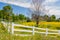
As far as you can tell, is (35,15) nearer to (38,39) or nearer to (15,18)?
(15,18)

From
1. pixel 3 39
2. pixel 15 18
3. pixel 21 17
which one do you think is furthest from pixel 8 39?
pixel 21 17

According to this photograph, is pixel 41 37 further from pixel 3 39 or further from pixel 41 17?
pixel 41 17

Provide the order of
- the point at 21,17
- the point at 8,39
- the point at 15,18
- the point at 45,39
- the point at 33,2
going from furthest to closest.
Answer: the point at 21,17
the point at 15,18
the point at 33,2
the point at 45,39
the point at 8,39

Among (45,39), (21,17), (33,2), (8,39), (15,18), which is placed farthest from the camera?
(21,17)

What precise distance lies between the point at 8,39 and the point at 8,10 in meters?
43.0

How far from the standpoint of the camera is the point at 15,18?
148 feet

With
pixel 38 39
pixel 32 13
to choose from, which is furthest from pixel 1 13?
pixel 38 39

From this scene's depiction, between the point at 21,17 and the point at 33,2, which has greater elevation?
the point at 33,2

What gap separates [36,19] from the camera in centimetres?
3619

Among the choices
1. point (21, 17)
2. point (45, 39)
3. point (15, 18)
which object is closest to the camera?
point (45, 39)

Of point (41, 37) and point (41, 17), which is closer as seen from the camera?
point (41, 37)

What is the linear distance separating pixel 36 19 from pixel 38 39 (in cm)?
3055

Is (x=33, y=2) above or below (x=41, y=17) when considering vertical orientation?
above

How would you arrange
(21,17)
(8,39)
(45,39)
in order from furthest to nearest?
(21,17) → (45,39) → (8,39)
